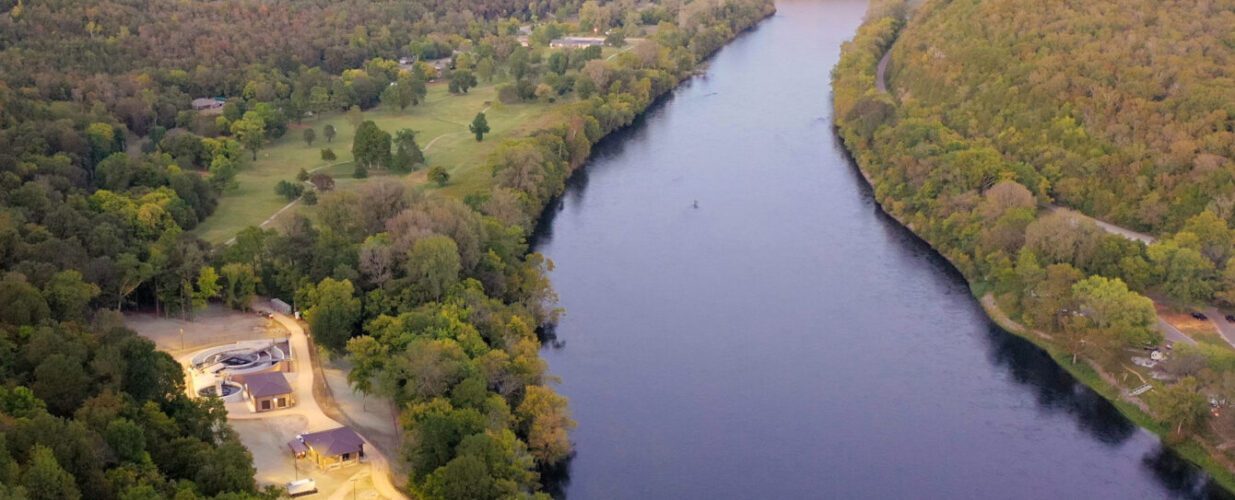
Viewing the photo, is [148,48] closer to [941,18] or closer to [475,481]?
[941,18]

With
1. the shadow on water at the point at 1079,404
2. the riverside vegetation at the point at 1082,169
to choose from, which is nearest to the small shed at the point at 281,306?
the shadow on water at the point at 1079,404

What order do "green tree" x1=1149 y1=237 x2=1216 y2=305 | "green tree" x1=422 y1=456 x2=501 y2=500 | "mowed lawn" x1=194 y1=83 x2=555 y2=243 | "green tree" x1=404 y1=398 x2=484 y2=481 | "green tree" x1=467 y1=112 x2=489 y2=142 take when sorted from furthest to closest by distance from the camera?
"green tree" x1=467 y1=112 x2=489 y2=142 → "mowed lawn" x1=194 y1=83 x2=555 y2=243 → "green tree" x1=1149 y1=237 x2=1216 y2=305 → "green tree" x1=404 y1=398 x2=484 y2=481 → "green tree" x1=422 y1=456 x2=501 y2=500

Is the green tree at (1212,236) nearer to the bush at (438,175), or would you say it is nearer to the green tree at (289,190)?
the bush at (438,175)

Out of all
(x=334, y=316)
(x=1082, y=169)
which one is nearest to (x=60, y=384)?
(x=334, y=316)

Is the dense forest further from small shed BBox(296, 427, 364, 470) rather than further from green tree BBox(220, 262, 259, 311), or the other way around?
small shed BBox(296, 427, 364, 470)

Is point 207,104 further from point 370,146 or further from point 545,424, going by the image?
point 545,424

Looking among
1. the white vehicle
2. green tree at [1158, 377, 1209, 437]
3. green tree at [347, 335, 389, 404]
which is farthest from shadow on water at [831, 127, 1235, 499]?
the white vehicle
